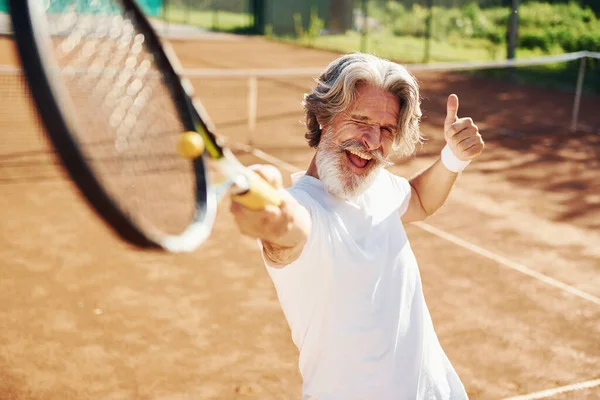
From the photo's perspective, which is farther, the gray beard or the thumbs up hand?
the thumbs up hand

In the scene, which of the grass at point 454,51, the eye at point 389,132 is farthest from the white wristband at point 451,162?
the grass at point 454,51

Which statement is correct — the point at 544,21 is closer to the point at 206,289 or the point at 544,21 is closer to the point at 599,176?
the point at 599,176

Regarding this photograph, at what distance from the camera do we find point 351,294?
237cm

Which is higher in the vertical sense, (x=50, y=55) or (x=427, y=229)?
(x=50, y=55)

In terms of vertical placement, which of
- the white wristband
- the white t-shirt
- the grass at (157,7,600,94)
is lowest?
the grass at (157,7,600,94)

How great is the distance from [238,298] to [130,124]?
3.70 m

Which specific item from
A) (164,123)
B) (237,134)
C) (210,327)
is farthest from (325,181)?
(237,134)

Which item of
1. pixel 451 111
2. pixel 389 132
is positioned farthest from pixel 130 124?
pixel 451 111

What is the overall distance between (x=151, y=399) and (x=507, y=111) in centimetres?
1207

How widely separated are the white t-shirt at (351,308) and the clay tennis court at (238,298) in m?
1.79

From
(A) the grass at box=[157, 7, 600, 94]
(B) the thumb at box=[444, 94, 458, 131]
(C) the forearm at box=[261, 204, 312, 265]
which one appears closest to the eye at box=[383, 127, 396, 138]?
(B) the thumb at box=[444, 94, 458, 131]

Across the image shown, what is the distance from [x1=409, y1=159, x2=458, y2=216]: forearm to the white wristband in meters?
0.03

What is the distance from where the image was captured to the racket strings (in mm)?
1860

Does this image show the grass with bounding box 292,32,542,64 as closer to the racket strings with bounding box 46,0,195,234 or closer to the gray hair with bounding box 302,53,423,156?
the gray hair with bounding box 302,53,423,156
